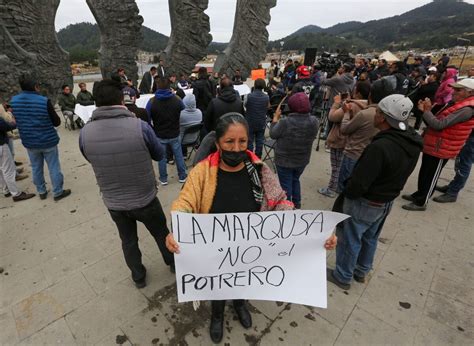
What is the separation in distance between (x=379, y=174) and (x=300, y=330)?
1.46 metres

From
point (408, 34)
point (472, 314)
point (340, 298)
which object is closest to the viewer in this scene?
point (472, 314)

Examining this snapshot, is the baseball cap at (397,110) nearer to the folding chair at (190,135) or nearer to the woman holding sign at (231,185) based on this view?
the woman holding sign at (231,185)

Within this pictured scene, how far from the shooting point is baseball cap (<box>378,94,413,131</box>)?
192 cm

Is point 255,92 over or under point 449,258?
over

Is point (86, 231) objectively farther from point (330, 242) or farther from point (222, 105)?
point (330, 242)

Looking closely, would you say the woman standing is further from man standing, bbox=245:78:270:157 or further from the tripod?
the tripod

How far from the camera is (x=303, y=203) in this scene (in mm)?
4141

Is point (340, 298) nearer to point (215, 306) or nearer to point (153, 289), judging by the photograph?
point (215, 306)

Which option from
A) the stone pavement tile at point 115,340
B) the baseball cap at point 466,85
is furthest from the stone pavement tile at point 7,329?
the baseball cap at point 466,85

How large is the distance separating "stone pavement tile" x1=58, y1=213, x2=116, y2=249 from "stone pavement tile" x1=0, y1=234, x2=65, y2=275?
88mm

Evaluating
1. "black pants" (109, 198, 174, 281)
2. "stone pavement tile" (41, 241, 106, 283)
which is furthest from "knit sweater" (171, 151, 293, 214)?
"stone pavement tile" (41, 241, 106, 283)

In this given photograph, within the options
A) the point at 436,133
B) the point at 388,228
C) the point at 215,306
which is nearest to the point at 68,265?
the point at 215,306

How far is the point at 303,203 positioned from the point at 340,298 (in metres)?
1.87

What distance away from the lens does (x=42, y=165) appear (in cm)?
405
